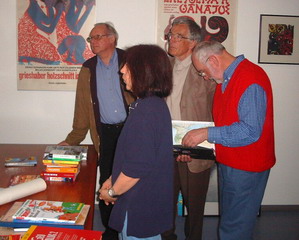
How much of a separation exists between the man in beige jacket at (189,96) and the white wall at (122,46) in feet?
2.76

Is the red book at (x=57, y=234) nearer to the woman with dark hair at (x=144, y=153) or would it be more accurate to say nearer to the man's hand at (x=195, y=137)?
the woman with dark hair at (x=144, y=153)

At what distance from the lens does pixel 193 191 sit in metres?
2.46

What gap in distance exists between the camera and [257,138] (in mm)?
1753

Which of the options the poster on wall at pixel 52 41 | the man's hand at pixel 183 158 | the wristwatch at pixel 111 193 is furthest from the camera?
the poster on wall at pixel 52 41

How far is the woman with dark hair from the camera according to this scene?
1325mm

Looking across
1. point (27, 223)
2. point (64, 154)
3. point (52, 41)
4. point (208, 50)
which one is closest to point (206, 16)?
point (208, 50)

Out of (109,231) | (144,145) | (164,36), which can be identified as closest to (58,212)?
(144,145)

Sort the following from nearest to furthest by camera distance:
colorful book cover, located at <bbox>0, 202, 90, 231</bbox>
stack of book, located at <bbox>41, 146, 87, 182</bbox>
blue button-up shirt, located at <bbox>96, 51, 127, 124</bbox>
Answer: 1. colorful book cover, located at <bbox>0, 202, 90, 231</bbox>
2. stack of book, located at <bbox>41, 146, 87, 182</bbox>
3. blue button-up shirt, located at <bbox>96, 51, 127, 124</bbox>

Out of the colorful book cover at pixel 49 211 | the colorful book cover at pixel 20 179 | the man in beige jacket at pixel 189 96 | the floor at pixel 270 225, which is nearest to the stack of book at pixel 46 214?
the colorful book cover at pixel 49 211

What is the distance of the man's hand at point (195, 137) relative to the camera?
1.90 metres

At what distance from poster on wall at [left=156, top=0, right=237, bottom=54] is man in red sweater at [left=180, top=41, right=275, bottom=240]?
4.20 feet

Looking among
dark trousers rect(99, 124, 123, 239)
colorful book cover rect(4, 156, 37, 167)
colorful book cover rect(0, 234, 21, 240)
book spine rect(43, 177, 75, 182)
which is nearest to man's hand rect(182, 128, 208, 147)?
book spine rect(43, 177, 75, 182)

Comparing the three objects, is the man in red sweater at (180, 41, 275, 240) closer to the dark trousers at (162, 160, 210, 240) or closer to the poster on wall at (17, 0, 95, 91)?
the dark trousers at (162, 160, 210, 240)

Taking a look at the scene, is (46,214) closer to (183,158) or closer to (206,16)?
(183,158)
